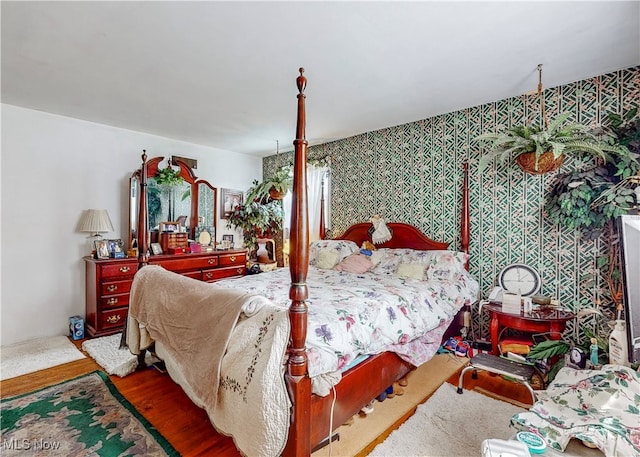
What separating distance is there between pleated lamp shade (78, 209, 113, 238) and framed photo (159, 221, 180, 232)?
62cm

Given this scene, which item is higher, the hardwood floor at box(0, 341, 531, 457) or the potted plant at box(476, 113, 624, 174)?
the potted plant at box(476, 113, 624, 174)

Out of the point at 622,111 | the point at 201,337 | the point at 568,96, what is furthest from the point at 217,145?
the point at 622,111

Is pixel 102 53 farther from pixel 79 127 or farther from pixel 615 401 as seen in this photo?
pixel 615 401

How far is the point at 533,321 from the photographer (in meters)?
2.44

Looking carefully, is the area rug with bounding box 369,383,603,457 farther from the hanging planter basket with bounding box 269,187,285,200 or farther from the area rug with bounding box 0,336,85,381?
the hanging planter basket with bounding box 269,187,285,200

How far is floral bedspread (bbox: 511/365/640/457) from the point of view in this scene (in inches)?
44.6

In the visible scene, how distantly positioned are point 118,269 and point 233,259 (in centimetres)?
149

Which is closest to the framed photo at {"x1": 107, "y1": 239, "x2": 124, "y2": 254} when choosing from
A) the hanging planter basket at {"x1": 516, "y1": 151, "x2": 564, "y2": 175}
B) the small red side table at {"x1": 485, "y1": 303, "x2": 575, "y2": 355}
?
the small red side table at {"x1": 485, "y1": 303, "x2": 575, "y2": 355}

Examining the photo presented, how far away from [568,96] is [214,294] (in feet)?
11.0

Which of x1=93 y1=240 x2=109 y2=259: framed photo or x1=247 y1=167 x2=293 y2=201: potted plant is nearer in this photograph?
x1=93 y1=240 x2=109 y2=259: framed photo

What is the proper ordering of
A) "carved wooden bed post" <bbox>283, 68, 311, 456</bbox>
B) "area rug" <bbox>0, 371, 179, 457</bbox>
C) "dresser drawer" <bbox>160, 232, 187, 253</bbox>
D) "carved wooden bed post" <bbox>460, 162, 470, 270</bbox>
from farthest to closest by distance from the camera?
"dresser drawer" <bbox>160, 232, 187, 253</bbox>
"carved wooden bed post" <bbox>460, 162, 470, 270</bbox>
"area rug" <bbox>0, 371, 179, 457</bbox>
"carved wooden bed post" <bbox>283, 68, 311, 456</bbox>

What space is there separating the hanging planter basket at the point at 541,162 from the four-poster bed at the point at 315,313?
2.39ft

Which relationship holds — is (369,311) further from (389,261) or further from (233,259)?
(233,259)

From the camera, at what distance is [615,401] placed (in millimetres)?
1362
